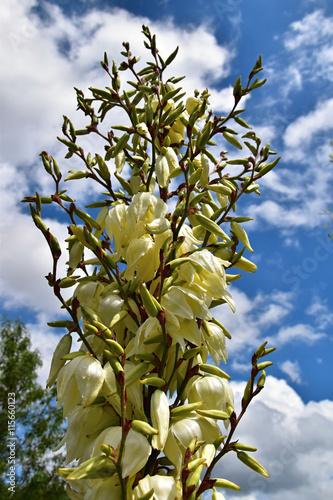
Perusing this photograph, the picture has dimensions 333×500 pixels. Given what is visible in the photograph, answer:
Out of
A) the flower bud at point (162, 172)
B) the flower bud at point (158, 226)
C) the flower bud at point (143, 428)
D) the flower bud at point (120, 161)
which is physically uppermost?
the flower bud at point (120, 161)

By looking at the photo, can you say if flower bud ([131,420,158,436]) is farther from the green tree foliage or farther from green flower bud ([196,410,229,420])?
the green tree foliage

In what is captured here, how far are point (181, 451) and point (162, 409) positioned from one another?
102mm

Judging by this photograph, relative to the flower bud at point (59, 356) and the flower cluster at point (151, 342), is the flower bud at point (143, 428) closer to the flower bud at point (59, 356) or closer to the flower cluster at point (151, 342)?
the flower cluster at point (151, 342)

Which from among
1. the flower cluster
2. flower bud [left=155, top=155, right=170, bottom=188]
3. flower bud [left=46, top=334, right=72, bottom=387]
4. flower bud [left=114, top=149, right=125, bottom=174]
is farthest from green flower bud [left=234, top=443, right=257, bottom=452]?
flower bud [left=114, top=149, right=125, bottom=174]

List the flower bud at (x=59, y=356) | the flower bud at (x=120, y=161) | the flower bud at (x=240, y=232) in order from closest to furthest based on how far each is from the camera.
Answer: the flower bud at (x=59, y=356), the flower bud at (x=240, y=232), the flower bud at (x=120, y=161)

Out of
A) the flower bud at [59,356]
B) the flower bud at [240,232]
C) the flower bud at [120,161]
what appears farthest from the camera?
the flower bud at [120,161]

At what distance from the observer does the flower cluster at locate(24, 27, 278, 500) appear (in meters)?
0.70

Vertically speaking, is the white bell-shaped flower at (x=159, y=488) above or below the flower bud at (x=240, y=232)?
below

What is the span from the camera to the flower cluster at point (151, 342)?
696mm

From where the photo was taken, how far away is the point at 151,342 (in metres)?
0.76

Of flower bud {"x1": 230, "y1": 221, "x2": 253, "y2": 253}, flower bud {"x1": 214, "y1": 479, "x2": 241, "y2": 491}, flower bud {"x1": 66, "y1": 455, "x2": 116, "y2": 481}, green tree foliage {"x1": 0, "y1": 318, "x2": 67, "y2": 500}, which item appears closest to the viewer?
flower bud {"x1": 66, "y1": 455, "x2": 116, "y2": 481}

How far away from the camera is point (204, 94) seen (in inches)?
48.0

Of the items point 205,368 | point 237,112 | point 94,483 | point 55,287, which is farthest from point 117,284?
point 237,112

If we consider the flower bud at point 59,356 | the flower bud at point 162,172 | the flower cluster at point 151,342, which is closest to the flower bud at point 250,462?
the flower cluster at point 151,342
